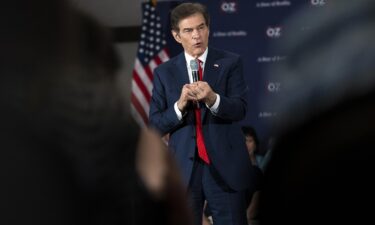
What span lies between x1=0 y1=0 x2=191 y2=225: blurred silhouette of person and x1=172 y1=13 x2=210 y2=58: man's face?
117 inches

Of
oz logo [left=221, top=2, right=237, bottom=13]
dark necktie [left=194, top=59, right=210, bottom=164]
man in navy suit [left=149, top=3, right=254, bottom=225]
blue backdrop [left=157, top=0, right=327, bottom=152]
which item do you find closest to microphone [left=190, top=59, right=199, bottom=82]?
man in navy suit [left=149, top=3, right=254, bottom=225]

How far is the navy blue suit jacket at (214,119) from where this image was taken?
341 centimetres

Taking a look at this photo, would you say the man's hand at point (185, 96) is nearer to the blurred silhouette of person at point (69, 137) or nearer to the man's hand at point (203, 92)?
the man's hand at point (203, 92)

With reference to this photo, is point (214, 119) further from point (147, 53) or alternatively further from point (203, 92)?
point (147, 53)

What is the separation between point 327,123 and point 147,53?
19.7ft

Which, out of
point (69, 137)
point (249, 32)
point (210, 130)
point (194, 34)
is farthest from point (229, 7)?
point (69, 137)

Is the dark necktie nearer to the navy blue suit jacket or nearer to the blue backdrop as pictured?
the navy blue suit jacket

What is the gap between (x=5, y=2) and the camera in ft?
1.92

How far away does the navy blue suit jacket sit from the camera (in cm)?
341

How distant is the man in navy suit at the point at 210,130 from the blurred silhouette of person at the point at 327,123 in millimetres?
2796

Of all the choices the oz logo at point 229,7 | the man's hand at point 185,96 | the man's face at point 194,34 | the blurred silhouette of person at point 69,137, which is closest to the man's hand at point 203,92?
the man's hand at point 185,96

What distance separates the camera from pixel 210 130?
345cm

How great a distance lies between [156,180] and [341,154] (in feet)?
0.52

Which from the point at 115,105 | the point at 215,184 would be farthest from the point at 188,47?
the point at 115,105
